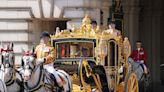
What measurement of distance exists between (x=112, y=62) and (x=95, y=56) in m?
0.65

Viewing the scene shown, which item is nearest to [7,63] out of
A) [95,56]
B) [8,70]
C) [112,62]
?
[8,70]

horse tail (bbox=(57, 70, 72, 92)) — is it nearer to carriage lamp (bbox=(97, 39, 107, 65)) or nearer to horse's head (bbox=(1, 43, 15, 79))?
horse's head (bbox=(1, 43, 15, 79))

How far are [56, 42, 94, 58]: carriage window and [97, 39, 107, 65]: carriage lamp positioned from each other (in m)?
0.33

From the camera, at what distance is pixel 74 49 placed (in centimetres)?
1555

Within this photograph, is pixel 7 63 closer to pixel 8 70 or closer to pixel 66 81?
pixel 8 70

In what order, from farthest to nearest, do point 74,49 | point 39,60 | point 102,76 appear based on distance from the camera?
point 74,49 < point 102,76 < point 39,60

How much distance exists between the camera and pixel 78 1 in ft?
70.9

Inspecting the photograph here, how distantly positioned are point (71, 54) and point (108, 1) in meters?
7.36

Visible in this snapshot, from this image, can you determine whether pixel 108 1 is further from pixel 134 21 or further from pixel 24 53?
pixel 24 53

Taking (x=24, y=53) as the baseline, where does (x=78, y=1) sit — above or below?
Answer: above

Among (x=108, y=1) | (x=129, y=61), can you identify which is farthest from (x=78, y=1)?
(x=129, y=61)

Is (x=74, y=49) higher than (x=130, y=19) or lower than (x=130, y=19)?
lower

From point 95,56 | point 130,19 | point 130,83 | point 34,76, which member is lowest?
point 130,83

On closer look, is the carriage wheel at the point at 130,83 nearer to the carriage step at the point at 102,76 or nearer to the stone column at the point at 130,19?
the carriage step at the point at 102,76
